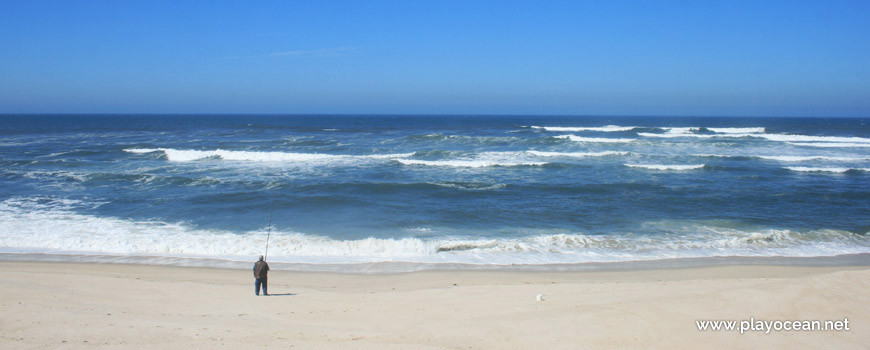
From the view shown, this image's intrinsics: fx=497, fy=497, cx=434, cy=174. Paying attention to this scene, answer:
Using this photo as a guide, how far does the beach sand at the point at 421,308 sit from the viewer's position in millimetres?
6445

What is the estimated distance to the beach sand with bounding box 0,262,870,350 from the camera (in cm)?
645

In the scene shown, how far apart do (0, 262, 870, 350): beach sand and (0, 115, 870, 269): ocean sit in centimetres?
146

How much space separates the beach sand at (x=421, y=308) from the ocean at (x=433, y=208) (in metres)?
1.46

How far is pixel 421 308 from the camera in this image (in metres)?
7.94

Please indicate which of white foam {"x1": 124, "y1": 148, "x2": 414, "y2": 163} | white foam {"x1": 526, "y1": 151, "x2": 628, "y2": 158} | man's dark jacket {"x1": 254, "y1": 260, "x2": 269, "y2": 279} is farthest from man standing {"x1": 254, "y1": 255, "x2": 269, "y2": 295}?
white foam {"x1": 526, "y1": 151, "x2": 628, "y2": 158}

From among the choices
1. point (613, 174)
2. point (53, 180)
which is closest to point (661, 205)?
point (613, 174)

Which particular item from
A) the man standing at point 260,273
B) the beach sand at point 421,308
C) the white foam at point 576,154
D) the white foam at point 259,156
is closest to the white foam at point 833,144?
the white foam at point 576,154

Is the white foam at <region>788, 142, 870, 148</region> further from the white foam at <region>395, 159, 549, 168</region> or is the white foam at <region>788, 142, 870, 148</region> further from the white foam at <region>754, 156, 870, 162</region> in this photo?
the white foam at <region>395, 159, 549, 168</region>

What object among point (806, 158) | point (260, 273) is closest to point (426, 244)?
point (260, 273)

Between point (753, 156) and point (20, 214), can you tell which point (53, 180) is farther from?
point (753, 156)

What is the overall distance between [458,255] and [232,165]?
63.5 ft

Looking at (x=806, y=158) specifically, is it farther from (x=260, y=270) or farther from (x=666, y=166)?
(x=260, y=270)

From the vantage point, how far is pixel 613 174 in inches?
928

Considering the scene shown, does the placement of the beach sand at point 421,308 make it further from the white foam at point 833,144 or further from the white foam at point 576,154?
the white foam at point 833,144
